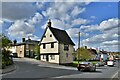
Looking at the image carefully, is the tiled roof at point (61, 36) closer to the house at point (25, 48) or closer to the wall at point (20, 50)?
the house at point (25, 48)

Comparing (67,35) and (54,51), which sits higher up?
(67,35)

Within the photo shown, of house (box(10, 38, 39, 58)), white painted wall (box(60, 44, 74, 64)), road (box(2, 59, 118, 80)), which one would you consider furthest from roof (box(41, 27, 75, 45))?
road (box(2, 59, 118, 80))

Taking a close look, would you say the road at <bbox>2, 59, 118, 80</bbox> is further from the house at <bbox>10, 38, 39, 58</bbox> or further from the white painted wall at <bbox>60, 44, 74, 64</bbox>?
the house at <bbox>10, 38, 39, 58</bbox>

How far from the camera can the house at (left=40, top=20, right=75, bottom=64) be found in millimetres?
61578

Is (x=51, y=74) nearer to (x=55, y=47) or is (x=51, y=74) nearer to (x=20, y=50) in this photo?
(x=55, y=47)

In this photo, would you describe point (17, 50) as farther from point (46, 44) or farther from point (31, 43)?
point (46, 44)

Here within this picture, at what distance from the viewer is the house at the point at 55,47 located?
202 ft

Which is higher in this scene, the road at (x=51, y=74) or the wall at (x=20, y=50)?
the wall at (x=20, y=50)

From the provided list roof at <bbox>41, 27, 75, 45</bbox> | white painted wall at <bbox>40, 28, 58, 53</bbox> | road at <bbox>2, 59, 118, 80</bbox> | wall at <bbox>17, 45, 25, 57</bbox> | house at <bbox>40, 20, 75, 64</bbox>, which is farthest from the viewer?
Answer: wall at <bbox>17, 45, 25, 57</bbox>

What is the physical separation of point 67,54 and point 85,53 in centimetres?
2462

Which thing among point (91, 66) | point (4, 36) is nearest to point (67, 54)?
point (4, 36)

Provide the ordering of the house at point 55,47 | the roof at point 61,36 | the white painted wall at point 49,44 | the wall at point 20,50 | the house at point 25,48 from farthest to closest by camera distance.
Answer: the wall at point 20,50 → the house at point 25,48 → the roof at point 61,36 → the white painted wall at point 49,44 → the house at point 55,47

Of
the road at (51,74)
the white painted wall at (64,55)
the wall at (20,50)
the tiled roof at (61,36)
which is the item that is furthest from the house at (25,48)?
the road at (51,74)

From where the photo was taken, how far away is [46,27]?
210 ft
